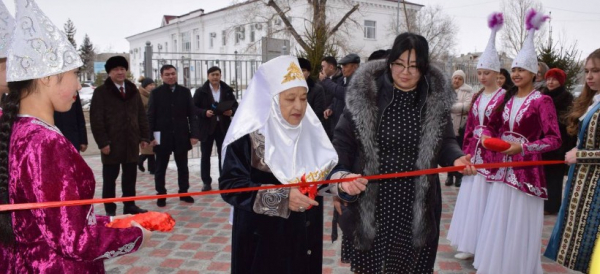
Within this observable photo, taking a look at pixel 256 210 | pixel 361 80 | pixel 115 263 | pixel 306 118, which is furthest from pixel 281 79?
pixel 115 263

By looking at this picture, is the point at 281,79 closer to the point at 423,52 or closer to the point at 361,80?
the point at 361,80

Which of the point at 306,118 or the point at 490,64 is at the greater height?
the point at 490,64

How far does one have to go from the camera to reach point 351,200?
2713mm

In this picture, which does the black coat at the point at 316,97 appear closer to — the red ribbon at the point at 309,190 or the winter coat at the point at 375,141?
the winter coat at the point at 375,141

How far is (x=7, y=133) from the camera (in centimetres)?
182

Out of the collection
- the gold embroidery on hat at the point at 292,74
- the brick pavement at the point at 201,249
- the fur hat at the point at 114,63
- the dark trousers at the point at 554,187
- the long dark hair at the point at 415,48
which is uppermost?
the fur hat at the point at 114,63

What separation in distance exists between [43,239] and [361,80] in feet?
6.43

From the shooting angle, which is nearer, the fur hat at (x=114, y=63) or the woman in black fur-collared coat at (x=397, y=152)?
the woman in black fur-collared coat at (x=397, y=152)

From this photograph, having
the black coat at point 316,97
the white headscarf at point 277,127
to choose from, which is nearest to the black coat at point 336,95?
the black coat at point 316,97

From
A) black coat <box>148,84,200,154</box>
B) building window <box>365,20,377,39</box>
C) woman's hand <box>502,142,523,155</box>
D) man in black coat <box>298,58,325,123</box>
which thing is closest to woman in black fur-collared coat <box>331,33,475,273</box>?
woman's hand <box>502,142,523,155</box>

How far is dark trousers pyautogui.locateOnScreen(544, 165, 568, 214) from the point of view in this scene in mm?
6605

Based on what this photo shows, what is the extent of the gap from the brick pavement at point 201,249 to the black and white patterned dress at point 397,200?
4.73 feet

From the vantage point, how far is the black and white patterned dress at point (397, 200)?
2861 millimetres

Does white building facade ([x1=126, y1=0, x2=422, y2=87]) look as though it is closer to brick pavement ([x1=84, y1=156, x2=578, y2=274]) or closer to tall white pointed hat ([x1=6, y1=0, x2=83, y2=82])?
brick pavement ([x1=84, y1=156, x2=578, y2=274])
